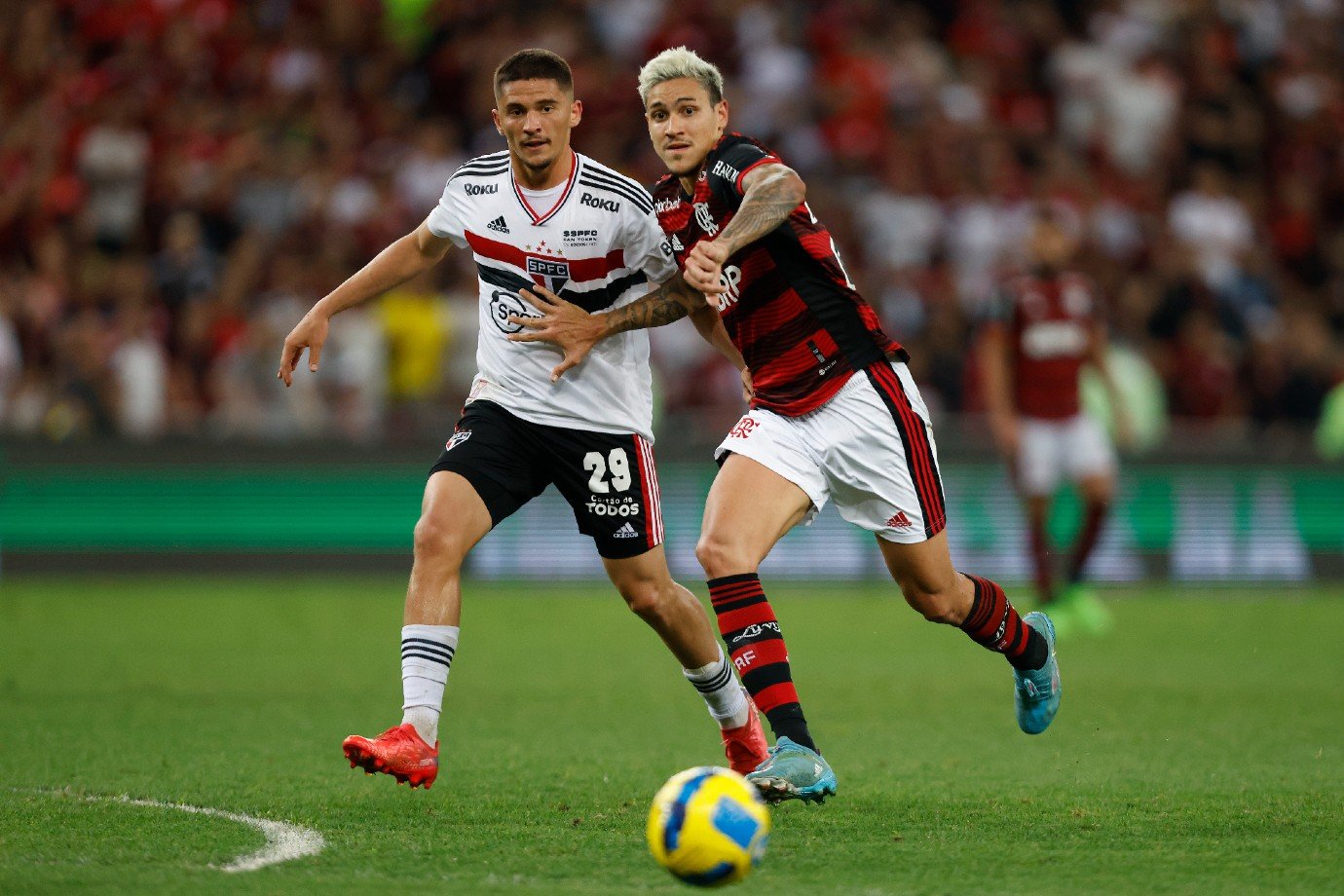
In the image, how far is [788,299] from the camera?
6285mm

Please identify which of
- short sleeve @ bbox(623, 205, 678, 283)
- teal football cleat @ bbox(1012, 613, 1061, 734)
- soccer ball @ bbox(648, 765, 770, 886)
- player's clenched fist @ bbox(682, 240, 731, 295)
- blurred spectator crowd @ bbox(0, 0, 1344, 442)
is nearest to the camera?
soccer ball @ bbox(648, 765, 770, 886)

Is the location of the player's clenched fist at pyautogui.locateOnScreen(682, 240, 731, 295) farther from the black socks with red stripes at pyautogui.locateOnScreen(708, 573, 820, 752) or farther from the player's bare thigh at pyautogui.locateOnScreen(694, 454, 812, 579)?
the black socks with red stripes at pyautogui.locateOnScreen(708, 573, 820, 752)

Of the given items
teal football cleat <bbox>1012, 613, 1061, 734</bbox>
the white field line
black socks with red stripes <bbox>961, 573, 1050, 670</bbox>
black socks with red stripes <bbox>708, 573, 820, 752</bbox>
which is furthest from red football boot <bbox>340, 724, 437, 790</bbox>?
teal football cleat <bbox>1012, 613, 1061, 734</bbox>

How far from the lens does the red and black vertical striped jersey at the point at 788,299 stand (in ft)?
20.4

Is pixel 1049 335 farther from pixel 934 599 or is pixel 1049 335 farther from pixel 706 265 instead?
pixel 706 265

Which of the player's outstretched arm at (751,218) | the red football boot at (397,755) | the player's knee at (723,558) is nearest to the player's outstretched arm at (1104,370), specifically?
the player's outstretched arm at (751,218)

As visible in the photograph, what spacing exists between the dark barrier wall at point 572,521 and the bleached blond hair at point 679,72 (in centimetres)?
908

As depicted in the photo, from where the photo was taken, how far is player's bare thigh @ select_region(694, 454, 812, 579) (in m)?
6.04

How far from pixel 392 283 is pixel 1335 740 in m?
4.37

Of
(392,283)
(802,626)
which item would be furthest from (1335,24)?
(392,283)

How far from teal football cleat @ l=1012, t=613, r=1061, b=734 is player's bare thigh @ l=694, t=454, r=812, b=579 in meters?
1.31

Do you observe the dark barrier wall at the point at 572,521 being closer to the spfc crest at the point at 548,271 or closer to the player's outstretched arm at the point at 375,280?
the player's outstretched arm at the point at 375,280

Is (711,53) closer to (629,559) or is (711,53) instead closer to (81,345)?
(81,345)

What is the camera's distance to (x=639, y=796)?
6191 millimetres
